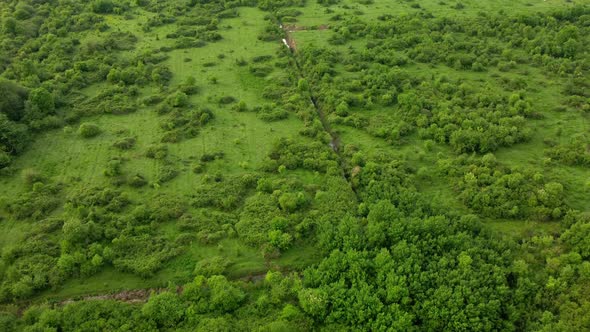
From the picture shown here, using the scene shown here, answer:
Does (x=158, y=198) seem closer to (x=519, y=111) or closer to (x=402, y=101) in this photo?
(x=402, y=101)

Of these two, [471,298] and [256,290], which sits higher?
[471,298]

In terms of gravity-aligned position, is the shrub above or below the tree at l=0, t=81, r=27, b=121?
below

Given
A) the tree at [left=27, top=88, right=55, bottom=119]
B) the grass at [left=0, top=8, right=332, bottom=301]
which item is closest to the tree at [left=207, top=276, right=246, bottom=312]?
the grass at [left=0, top=8, right=332, bottom=301]

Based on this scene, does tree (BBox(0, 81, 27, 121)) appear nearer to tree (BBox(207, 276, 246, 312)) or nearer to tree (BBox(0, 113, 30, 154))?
tree (BBox(0, 113, 30, 154))

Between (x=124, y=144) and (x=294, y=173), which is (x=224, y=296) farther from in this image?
(x=124, y=144)

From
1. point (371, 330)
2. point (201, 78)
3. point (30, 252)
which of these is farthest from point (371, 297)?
point (201, 78)

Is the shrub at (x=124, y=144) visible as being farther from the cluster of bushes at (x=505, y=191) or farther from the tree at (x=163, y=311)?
the cluster of bushes at (x=505, y=191)

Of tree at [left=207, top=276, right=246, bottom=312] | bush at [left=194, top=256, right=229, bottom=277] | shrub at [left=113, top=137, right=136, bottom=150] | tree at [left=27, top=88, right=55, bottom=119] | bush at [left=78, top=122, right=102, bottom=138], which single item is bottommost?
bush at [left=194, top=256, right=229, bottom=277]
